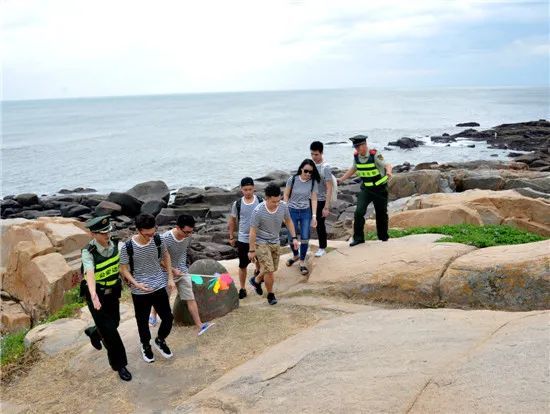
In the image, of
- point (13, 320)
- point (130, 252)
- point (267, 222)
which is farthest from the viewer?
point (13, 320)

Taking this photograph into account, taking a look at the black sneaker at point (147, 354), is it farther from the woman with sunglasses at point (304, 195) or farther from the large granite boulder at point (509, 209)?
the large granite boulder at point (509, 209)

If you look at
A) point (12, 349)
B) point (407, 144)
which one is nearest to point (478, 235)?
point (12, 349)

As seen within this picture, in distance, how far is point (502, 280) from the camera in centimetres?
789

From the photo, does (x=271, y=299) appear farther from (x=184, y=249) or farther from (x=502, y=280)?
(x=502, y=280)

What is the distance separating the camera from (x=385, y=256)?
9430 mm

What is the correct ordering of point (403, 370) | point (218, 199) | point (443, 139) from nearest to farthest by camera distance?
point (403, 370)
point (218, 199)
point (443, 139)

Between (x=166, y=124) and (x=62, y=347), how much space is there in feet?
319

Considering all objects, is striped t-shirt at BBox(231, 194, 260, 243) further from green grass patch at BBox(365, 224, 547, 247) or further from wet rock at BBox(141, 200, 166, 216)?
wet rock at BBox(141, 200, 166, 216)

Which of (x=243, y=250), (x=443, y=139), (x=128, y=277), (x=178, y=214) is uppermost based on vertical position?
(x=128, y=277)

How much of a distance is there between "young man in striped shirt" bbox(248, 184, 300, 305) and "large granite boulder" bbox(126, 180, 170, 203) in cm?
2111

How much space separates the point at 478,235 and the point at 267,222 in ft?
14.3

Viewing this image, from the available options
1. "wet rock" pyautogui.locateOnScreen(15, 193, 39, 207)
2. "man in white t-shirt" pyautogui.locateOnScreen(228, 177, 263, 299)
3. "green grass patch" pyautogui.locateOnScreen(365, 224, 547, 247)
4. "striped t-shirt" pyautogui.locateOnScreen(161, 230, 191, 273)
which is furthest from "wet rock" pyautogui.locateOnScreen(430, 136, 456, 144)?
"striped t-shirt" pyautogui.locateOnScreen(161, 230, 191, 273)

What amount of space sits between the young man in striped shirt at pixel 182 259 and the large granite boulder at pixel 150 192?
21284 mm

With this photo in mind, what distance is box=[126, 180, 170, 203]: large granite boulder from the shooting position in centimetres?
2934
